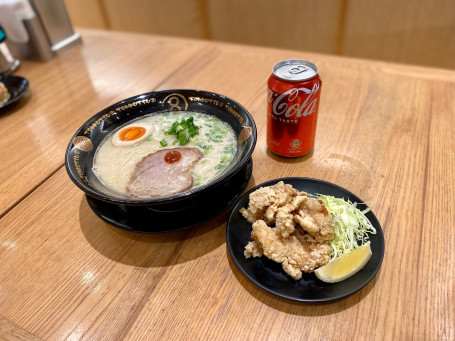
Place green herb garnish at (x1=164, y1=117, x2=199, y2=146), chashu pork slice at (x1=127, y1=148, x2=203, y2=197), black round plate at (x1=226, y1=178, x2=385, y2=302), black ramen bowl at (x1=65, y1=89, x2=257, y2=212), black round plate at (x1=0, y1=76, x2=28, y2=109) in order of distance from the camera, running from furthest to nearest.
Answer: black round plate at (x1=0, y1=76, x2=28, y2=109) < green herb garnish at (x1=164, y1=117, x2=199, y2=146) < chashu pork slice at (x1=127, y1=148, x2=203, y2=197) < black ramen bowl at (x1=65, y1=89, x2=257, y2=212) < black round plate at (x1=226, y1=178, x2=385, y2=302)

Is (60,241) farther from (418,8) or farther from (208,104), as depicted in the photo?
(418,8)

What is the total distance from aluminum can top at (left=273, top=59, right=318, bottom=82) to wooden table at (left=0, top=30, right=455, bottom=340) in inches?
13.7

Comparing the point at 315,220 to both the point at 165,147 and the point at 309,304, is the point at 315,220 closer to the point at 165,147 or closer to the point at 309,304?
the point at 309,304

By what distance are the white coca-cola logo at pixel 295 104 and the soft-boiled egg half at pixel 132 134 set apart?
0.51 m

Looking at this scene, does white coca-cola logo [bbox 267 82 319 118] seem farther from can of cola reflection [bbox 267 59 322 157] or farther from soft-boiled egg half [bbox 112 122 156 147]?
soft-boiled egg half [bbox 112 122 156 147]

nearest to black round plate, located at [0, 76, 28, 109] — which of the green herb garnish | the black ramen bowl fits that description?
the black ramen bowl

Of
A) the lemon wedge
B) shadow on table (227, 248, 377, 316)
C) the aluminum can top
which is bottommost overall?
shadow on table (227, 248, 377, 316)

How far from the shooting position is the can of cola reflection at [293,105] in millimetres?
1117

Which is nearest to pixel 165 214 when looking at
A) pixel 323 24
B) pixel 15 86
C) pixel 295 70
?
pixel 295 70

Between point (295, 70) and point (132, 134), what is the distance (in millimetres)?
665

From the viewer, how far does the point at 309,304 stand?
0.85 metres

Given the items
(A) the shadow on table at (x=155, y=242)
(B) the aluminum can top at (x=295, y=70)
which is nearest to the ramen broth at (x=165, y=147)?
(A) the shadow on table at (x=155, y=242)

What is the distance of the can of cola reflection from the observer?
3.67 feet

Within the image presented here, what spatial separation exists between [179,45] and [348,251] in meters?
1.90
